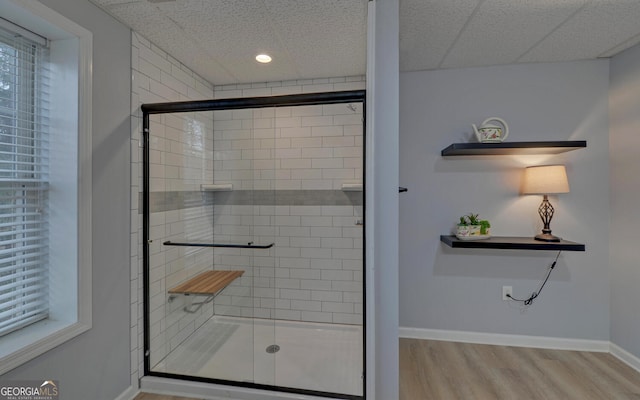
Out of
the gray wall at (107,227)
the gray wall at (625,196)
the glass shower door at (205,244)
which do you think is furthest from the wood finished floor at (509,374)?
the gray wall at (107,227)

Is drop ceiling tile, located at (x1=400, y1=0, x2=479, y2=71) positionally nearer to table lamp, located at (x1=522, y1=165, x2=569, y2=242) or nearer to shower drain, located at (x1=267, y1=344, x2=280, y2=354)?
table lamp, located at (x1=522, y1=165, x2=569, y2=242)

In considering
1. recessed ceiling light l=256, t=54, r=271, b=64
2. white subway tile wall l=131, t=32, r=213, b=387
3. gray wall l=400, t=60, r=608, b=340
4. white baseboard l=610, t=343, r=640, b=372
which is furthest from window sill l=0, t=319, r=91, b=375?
white baseboard l=610, t=343, r=640, b=372

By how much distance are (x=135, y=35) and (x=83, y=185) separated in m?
1.01

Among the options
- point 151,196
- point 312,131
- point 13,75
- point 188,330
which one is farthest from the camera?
point 312,131

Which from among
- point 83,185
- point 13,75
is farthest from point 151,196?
point 13,75

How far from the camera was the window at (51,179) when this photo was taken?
1.28m

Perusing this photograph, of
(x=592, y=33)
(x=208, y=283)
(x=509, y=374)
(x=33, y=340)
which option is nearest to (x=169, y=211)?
(x=208, y=283)

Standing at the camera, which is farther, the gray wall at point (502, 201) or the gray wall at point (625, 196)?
the gray wall at point (502, 201)

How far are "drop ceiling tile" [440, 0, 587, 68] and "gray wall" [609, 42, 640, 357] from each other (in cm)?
76

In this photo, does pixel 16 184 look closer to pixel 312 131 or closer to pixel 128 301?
pixel 128 301

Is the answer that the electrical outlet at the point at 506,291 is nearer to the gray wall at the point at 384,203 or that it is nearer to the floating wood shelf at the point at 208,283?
the gray wall at the point at 384,203

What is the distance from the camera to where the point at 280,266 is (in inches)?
85.7

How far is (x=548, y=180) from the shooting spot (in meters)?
2.01

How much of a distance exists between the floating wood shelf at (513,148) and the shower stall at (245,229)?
2.72 feet
